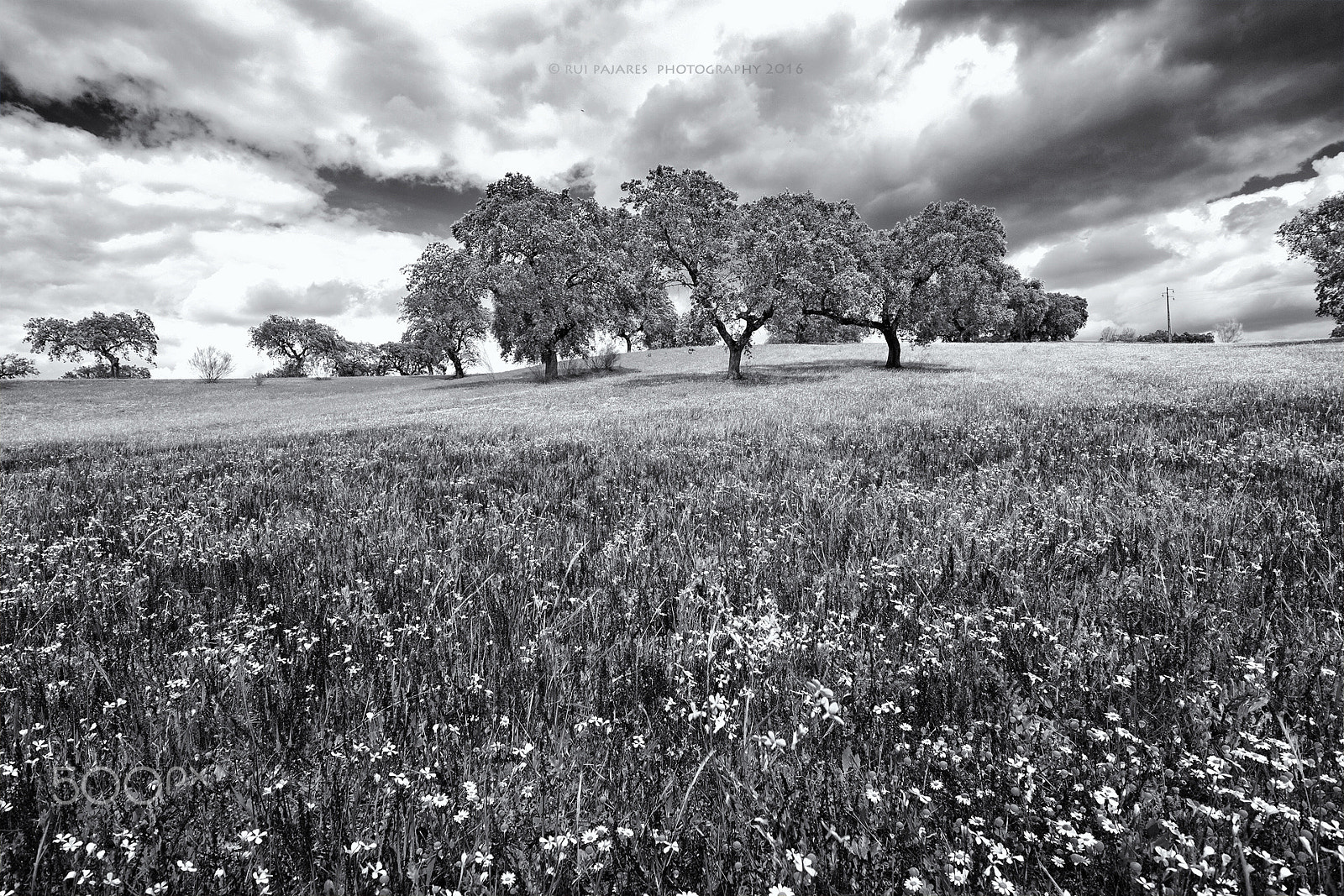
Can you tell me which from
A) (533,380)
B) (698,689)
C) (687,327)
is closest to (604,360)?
(533,380)

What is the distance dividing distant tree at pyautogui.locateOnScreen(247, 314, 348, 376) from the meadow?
13579 centimetres

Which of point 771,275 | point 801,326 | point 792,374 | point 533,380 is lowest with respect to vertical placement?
point 792,374

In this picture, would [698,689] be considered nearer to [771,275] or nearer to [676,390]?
[676,390]

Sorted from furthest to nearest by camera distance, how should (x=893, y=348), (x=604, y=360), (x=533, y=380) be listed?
(x=604, y=360)
(x=533, y=380)
(x=893, y=348)

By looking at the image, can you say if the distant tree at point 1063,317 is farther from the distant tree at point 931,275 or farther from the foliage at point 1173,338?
the distant tree at point 931,275

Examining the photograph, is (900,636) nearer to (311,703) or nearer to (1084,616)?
(1084,616)

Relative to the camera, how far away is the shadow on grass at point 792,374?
37250 millimetres

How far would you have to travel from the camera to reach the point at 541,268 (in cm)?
4969

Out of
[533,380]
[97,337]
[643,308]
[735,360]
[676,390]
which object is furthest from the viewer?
[97,337]

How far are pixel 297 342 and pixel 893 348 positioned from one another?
124323 millimetres

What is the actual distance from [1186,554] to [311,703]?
16.8 ft

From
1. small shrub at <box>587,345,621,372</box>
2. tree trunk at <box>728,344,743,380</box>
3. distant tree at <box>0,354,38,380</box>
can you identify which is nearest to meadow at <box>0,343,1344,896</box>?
tree trunk at <box>728,344,743,380</box>

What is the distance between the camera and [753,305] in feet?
120

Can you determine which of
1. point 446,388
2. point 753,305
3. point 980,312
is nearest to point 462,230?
point 446,388
